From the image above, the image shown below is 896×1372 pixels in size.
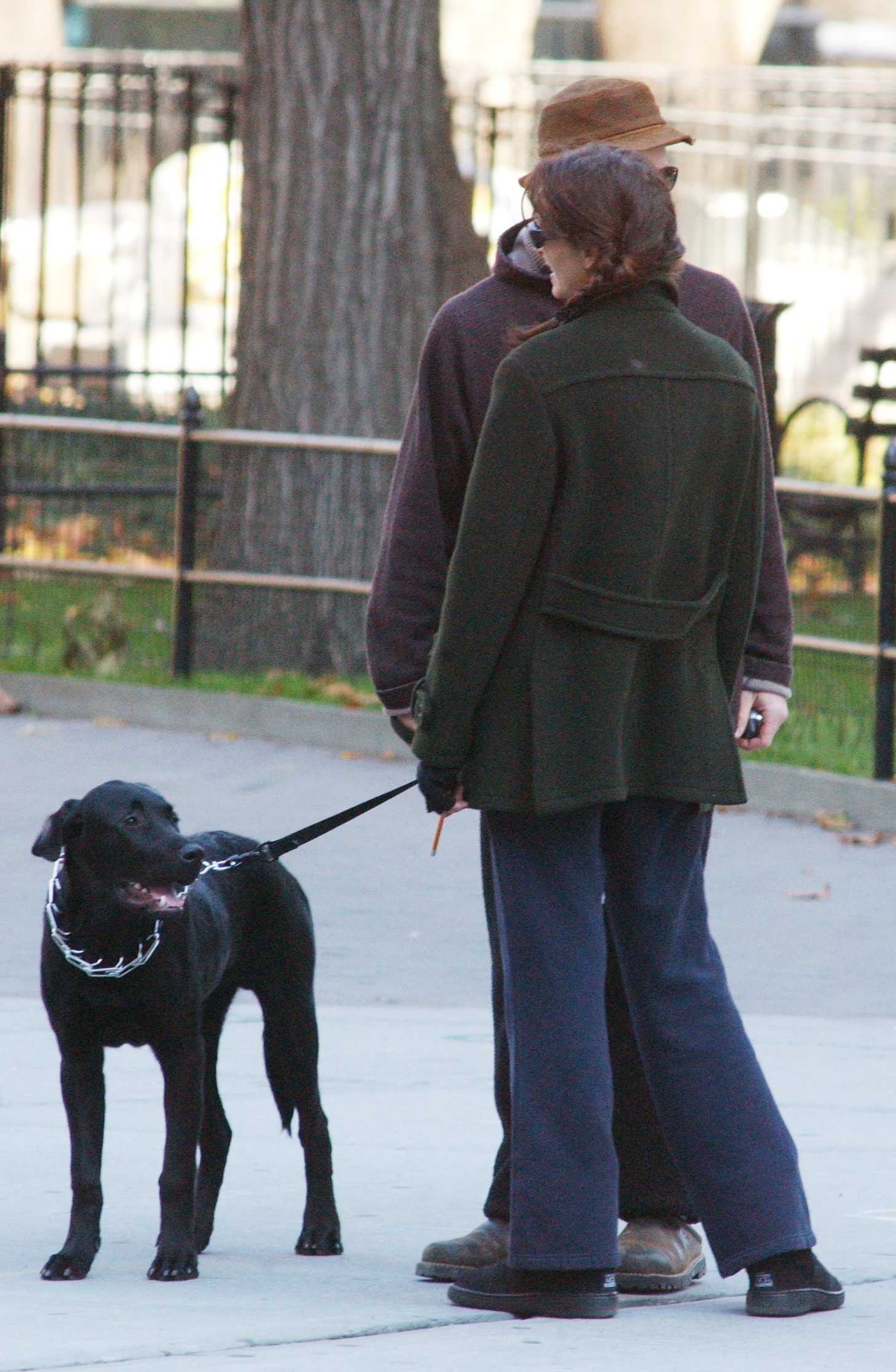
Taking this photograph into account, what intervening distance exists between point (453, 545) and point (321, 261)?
7.27 m

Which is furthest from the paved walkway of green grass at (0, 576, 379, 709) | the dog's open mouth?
green grass at (0, 576, 379, 709)

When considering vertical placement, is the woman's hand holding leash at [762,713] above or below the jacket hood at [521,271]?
below

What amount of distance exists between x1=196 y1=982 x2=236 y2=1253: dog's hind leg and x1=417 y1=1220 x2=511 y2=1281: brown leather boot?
1.69 feet

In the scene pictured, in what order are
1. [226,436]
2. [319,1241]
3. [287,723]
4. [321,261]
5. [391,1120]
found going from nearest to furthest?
[319,1241] < [391,1120] < [287,723] < [226,436] < [321,261]

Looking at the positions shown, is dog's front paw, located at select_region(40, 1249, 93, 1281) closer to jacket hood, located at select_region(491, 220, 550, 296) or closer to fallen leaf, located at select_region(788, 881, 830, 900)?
jacket hood, located at select_region(491, 220, 550, 296)

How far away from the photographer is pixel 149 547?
441 inches

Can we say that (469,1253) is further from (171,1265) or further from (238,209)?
(238,209)

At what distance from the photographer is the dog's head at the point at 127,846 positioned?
4207mm

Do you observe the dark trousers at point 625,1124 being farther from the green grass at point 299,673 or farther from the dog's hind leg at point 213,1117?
the green grass at point 299,673

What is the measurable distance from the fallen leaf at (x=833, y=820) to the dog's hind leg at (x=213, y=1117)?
14.7ft

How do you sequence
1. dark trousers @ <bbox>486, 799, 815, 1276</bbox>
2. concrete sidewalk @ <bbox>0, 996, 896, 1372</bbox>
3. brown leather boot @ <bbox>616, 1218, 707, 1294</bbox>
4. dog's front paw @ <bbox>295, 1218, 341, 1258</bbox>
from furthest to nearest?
dog's front paw @ <bbox>295, 1218, 341, 1258</bbox>, brown leather boot @ <bbox>616, 1218, 707, 1294</bbox>, dark trousers @ <bbox>486, 799, 815, 1276</bbox>, concrete sidewalk @ <bbox>0, 996, 896, 1372</bbox>

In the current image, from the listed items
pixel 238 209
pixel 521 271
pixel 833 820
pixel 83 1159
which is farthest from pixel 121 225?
pixel 83 1159

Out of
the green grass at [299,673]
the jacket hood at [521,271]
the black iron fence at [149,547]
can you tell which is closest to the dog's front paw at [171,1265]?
the jacket hood at [521,271]

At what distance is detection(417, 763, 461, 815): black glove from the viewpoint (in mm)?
3896
